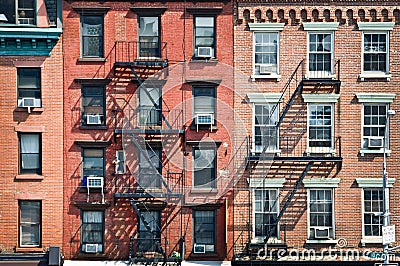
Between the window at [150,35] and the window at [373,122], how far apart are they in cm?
828

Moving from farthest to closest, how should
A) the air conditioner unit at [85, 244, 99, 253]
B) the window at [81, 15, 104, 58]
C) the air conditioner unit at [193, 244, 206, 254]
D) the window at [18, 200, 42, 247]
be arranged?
the window at [81, 15, 104, 58], the window at [18, 200, 42, 247], the air conditioner unit at [193, 244, 206, 254], the air conditioner unit at [85, 244, 99, 253]

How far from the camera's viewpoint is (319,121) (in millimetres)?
22953

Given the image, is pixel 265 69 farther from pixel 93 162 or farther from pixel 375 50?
pixel 93 162

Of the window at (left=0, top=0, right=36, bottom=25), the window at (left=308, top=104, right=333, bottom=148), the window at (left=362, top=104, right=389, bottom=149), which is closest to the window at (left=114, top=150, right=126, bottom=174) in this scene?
the window at (left=0, top=0, right=36, bottom=25)

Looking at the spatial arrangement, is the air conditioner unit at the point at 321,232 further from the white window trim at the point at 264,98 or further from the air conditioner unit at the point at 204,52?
the air conditioner unit at the point at 204,52

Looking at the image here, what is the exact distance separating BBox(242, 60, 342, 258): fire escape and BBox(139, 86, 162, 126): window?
385 centimetres

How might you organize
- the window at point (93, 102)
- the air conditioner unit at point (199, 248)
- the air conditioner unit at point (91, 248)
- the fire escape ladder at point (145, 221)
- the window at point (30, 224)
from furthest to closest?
the window at point (93, 102)
the window at point (30, 224)
the air conditioner unit at point (199, 248)
the air conditioner unit at point (91, 248)
the fire escape ladder at point (145, 221)

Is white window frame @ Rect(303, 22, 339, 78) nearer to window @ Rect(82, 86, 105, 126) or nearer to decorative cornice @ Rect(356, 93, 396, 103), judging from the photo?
decorative cornice @ Rect(356, 93, 396, 103)

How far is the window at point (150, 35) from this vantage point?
75.5 ft

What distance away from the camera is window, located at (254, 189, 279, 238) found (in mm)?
22750

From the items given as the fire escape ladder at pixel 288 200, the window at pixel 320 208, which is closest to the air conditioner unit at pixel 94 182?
the fire escape ladder at pixel 288 200

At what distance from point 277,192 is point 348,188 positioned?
2673mm

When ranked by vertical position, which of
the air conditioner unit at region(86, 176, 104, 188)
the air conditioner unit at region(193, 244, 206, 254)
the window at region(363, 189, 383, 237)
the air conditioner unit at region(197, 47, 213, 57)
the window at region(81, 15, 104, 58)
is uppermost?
the window at region(81, 15, 104, 58)

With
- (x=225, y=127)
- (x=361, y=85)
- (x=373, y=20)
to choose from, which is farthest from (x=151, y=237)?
(x=373, y=20)
